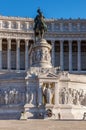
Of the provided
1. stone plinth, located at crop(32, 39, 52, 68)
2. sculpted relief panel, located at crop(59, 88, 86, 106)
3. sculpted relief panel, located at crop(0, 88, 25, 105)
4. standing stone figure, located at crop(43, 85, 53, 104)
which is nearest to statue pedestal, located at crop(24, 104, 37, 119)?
sculpted relief panel, located at crop(0, 88, 25, 105)

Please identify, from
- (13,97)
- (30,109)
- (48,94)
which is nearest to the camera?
(30,109)

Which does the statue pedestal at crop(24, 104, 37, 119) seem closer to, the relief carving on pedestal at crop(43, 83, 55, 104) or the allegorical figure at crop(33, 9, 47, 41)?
the relief carving on pedestal at crop(43, 83, 55, 104)

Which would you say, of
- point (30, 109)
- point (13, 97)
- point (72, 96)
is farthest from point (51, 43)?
point (30, 109)

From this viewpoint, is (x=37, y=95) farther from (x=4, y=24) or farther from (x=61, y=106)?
(x=4, y=24)

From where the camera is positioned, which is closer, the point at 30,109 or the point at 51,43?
the point at 30,109

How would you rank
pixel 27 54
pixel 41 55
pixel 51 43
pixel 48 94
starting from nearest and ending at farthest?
pixel 48 94 → pixel 41 55 → pixel 27 54 → pixel 51 43

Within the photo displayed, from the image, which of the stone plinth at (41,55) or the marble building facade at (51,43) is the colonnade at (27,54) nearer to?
the marble building facade at (51,43)

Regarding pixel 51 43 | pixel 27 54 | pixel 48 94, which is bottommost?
pixel 48 94

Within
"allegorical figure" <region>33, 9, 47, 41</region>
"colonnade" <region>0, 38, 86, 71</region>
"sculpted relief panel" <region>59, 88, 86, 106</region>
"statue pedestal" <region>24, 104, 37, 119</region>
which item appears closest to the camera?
"statue pedestal" <region>24, 104, 37, 119</region>

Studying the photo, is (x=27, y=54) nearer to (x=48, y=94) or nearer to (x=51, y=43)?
(x=51, y=43)

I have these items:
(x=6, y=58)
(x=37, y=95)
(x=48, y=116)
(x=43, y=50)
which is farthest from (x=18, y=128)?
(x=6, y=58)

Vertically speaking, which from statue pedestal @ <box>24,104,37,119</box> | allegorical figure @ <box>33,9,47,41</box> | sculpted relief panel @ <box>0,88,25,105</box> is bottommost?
statue pedestal @ <box>24,104,37,119</box>

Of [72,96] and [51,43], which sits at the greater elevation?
[51,43]

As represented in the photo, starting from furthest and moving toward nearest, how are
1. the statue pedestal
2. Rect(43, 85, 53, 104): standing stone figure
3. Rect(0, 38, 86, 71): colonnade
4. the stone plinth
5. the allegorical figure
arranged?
Rect(0, 38, 86, 71): colonnade, the allegorical figure, the stone plinth, Rect(43, 85, 53, 104): standing stone figure, the statue pedestal
